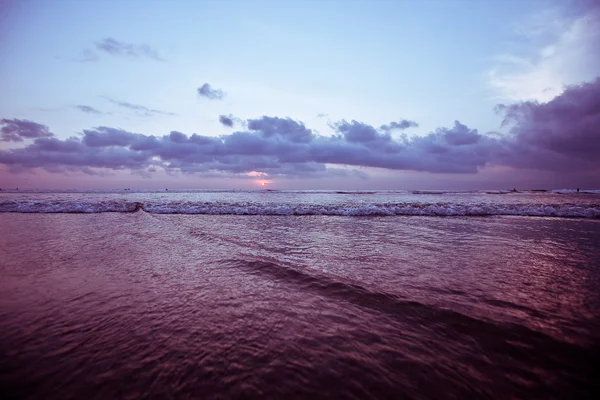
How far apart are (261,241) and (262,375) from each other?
6088mm

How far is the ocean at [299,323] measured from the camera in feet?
7.44

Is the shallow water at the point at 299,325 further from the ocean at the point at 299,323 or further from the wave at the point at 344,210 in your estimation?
the wave at the point at 344,210

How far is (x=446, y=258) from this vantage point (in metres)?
6.17

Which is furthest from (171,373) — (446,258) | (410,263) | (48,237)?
(48,237)

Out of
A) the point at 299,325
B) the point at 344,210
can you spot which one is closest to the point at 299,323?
the point at 299,325

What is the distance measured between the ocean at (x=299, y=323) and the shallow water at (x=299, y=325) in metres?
0.02

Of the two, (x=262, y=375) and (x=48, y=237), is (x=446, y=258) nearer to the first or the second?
(x=262, y=375)

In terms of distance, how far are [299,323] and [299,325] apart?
2.0 inches

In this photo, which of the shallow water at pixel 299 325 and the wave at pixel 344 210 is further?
the wave at pixel 344 210

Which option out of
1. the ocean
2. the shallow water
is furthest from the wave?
the shallow water

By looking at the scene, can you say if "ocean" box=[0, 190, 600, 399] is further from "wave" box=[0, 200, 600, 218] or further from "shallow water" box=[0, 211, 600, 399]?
"wave" box=[0, 200, 600, 218]

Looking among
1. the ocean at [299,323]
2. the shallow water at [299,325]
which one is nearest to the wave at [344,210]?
the ocean at [299,323]

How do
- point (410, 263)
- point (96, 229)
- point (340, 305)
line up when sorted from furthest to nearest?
point (96, 229) < point (410, 263) < point (340, 305)

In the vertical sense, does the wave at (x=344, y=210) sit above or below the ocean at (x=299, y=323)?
above
